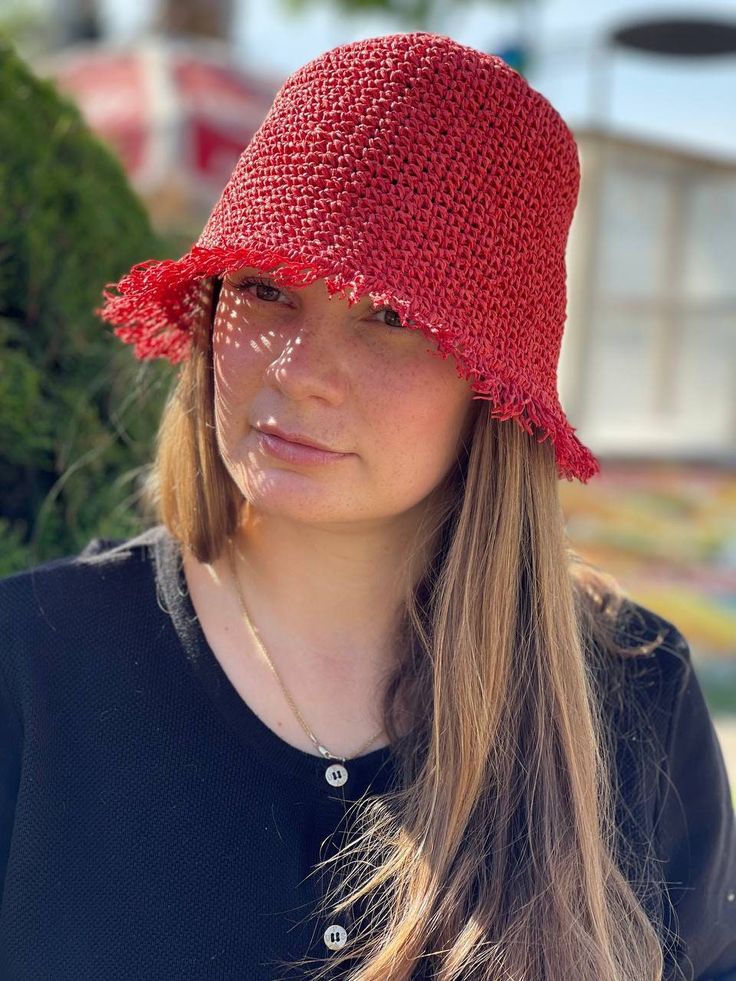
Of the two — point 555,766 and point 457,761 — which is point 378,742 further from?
point 555,766

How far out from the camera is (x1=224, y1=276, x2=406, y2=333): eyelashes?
59.9 inches

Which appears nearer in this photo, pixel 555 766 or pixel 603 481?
pixel 555 766

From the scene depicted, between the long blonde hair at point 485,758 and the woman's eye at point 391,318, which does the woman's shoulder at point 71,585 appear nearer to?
the long blonde hair at point 485,758

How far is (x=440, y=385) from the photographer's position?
156 cm

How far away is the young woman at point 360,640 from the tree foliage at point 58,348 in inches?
17.0

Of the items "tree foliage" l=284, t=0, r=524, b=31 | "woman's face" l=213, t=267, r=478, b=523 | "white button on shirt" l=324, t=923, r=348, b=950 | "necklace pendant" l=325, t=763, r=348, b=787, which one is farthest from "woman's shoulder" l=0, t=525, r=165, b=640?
"tree foliage" l=284, t=0, r=524, b=31

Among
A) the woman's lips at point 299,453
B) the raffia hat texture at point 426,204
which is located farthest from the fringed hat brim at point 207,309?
the woman's lips at point 299,453

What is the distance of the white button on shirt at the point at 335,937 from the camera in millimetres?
1516

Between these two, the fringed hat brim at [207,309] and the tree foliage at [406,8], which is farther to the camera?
the tree foliage at [406,8]

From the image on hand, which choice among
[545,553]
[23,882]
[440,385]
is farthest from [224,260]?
[23,882]

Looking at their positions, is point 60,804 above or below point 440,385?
below

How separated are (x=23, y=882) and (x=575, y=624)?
0.87 m

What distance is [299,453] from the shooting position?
1511 millimetres

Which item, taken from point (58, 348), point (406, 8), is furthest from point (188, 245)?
point (406, 8)
